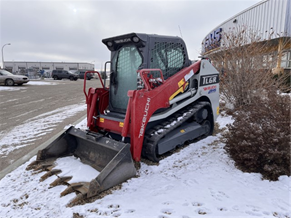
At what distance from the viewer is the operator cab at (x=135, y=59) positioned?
14.5 feet

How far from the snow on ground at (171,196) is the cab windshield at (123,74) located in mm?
1554

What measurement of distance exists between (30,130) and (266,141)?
6151mm

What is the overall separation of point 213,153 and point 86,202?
263cm

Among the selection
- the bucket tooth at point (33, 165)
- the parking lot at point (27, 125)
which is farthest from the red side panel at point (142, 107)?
the parking lot at point (27, 125)

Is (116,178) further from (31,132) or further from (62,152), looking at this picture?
(31,132)

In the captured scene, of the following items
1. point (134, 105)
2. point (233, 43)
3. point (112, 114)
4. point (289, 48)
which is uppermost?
point (289, 48)

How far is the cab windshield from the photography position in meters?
4.72

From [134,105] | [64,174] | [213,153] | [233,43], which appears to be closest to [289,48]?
[233,43]

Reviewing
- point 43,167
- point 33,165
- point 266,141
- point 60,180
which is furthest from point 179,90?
point 33,165

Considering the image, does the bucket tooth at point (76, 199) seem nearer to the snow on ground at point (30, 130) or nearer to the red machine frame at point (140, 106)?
the red machine frame at point (140, 106)

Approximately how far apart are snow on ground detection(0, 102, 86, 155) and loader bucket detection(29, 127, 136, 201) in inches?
60.4

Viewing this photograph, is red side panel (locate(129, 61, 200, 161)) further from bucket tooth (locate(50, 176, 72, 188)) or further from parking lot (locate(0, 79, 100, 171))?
parking lot (locate(0, 79, 100, 171))

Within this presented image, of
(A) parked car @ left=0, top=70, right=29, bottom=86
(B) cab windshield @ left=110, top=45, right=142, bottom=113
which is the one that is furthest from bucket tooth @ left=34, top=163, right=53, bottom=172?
(A) parked car @ left=0, top=70, right=29, bottom=86

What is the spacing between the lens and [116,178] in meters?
3.47
